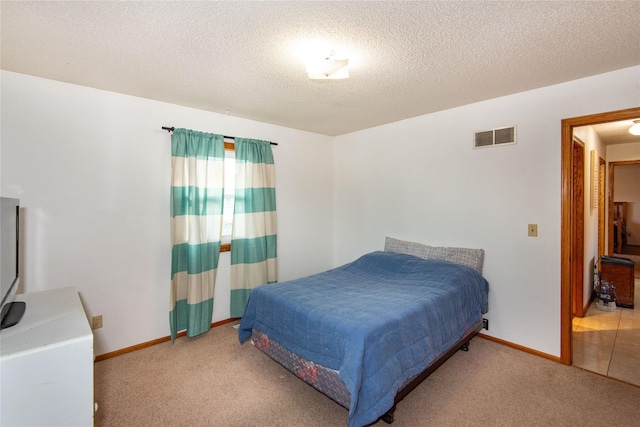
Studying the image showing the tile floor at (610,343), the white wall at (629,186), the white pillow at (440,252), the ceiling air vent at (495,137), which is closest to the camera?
the tile floor at (610,343)

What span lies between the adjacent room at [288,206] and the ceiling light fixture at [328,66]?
13 mm

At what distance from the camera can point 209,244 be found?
3.09m

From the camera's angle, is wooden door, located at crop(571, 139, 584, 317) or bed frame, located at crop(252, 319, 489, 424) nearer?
bed frame, located at crop(252, 319, 489, 424)

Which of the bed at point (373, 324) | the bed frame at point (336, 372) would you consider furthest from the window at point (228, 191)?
the bed frame at point (336, 372)

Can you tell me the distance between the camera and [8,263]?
1609 mm

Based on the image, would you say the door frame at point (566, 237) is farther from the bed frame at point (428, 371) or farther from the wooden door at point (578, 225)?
the wooden door at point (578, 225)

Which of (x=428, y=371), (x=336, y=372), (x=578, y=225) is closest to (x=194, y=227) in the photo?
(x=336, y=372)

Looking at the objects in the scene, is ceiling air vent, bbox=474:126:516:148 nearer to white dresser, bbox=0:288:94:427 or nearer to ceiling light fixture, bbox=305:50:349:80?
ceiling light fixture, bbox=305:50:349:80

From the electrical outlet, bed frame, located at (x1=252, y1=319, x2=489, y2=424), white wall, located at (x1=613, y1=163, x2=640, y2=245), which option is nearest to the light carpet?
bed frame, located at (x1=252, y1=319, x2=489, y2=424)

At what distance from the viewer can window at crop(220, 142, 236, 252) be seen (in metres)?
3.33

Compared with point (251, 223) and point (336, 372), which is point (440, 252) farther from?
point (251, 223)

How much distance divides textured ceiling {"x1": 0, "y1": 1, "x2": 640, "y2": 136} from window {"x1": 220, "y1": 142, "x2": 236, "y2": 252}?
71 centimetres

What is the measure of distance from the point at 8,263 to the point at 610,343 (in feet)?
15.4

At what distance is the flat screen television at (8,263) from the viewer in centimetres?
147
